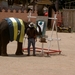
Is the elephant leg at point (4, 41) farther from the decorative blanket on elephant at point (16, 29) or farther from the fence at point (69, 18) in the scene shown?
the fence at point (69, 18)

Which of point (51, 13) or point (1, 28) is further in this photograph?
point (51, 13)

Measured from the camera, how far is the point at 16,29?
12.4 m

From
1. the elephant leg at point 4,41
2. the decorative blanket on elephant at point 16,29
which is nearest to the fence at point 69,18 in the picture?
the decorative blanket on elephant at point 16,29

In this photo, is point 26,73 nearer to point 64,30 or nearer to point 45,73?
point 45,73

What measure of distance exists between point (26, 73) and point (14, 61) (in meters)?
2.28

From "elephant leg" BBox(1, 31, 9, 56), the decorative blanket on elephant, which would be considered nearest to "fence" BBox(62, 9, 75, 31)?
the decorative blanket on elephant

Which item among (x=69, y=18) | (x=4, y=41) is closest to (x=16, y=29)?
(x=4, y=41)

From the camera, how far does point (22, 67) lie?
9688 millimetres

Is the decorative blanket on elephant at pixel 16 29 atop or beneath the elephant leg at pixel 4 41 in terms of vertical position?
atop

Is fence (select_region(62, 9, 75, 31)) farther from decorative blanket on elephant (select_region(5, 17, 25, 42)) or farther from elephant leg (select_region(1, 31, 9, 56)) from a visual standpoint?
elephant leg (select_region(1, 31, 9, 56))

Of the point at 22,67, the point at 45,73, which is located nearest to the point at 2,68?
the point at 22,67

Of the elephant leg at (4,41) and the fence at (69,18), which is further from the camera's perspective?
the fence at (69,18)

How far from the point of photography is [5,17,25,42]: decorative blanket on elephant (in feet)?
40.7

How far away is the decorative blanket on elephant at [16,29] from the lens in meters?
12.4
